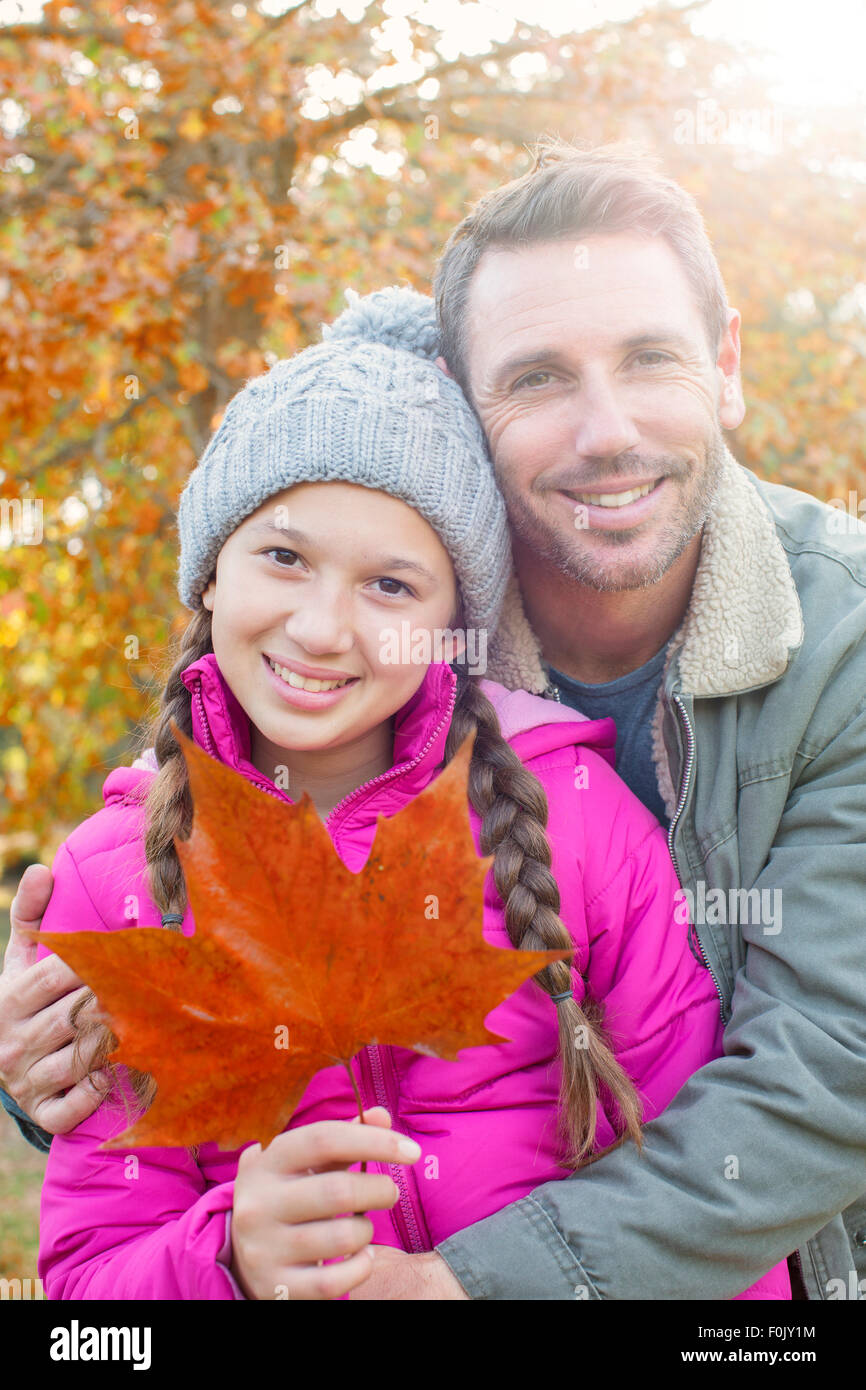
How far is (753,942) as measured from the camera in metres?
1.97

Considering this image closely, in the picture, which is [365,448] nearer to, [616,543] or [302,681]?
[302,681]

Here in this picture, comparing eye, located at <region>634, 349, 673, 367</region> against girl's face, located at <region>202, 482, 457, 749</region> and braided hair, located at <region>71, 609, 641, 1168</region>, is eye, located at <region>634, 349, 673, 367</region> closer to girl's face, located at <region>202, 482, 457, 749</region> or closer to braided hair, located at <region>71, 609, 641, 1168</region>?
girl's face, located at <region>202, 482, 457, 749</region>

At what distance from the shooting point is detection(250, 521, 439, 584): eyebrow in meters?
1.87

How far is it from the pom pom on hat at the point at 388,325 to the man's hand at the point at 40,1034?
1.13 meters

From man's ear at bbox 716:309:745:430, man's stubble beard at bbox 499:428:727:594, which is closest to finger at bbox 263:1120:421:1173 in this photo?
man's stubble beard at bbox 499:428:727:594

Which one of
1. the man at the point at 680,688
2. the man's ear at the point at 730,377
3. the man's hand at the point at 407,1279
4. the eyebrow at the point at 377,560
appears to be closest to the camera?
the man's hand at the point at 407,1279

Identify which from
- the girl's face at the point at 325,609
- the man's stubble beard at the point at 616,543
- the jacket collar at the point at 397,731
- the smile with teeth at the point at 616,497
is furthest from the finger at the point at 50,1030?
the smile with teeth at the point at 616,497

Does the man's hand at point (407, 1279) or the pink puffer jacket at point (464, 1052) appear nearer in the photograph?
the man's hand at point (407, 1279)

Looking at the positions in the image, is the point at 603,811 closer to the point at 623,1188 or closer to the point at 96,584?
the point at 623,1188

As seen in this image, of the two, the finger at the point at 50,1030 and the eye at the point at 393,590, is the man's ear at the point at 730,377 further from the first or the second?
the finger at the point at 50,1030

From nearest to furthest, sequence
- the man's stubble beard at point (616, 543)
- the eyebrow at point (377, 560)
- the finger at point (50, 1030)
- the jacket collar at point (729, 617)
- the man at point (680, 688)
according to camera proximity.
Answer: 1. the man at point (680, 688)
2. the eyebrow at point (377, 560)
3. the finger at point (50, 1030)
4. the jacket collar at point (729, 617)
5. the man's stubble beard at point (616, 543)

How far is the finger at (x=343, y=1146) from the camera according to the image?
1233 millimetres

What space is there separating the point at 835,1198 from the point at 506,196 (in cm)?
193

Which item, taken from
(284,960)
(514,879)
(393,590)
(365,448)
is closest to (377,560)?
(393,590)
